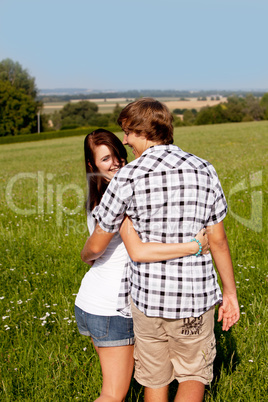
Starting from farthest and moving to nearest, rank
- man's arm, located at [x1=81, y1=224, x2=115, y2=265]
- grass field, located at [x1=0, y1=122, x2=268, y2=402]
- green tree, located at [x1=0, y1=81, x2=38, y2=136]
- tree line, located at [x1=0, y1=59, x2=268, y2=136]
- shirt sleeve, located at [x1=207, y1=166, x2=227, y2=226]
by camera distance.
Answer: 1. tree line, located at [x1=0, y1=59, x2=268, y2=136]
2. green tree, located at [x1=0, y1=81, x2=38, y2=136]
3. grass field, located at [x1=0, y1=122, x2=268, y2=402]
4. man's arm, located at [x1=81, y1=224, x2=115, y2=265]
5. shirt sleeve, located at [x1=207, y1=166, x2=227, y2=226]

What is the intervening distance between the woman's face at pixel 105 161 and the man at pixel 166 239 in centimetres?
41

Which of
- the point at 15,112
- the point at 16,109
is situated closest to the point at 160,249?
the point at 15,112

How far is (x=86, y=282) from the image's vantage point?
246 centimetres

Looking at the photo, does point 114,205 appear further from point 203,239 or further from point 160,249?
point 203,239

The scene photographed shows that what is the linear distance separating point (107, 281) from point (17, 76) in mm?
95633

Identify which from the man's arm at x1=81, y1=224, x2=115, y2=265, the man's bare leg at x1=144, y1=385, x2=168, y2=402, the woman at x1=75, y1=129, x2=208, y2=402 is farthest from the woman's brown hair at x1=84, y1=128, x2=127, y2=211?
the man's bare leg at x1=144, y1=385, x2=168, y2=402

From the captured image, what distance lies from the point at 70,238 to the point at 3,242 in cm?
102

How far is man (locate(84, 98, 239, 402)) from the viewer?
6.48ft

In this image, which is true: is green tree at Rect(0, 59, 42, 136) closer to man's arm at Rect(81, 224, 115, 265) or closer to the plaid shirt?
man's arm at Rect(81, 224, 115, 265)

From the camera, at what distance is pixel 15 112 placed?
79.8m

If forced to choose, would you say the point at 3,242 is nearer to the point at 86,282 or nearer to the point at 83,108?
the point at 86,282

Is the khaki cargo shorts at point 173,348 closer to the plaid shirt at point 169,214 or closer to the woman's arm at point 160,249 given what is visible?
the plaid shirt at point 169,214

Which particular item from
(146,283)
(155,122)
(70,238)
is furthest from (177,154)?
(70,238)

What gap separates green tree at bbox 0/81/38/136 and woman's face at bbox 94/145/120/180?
262 feet
